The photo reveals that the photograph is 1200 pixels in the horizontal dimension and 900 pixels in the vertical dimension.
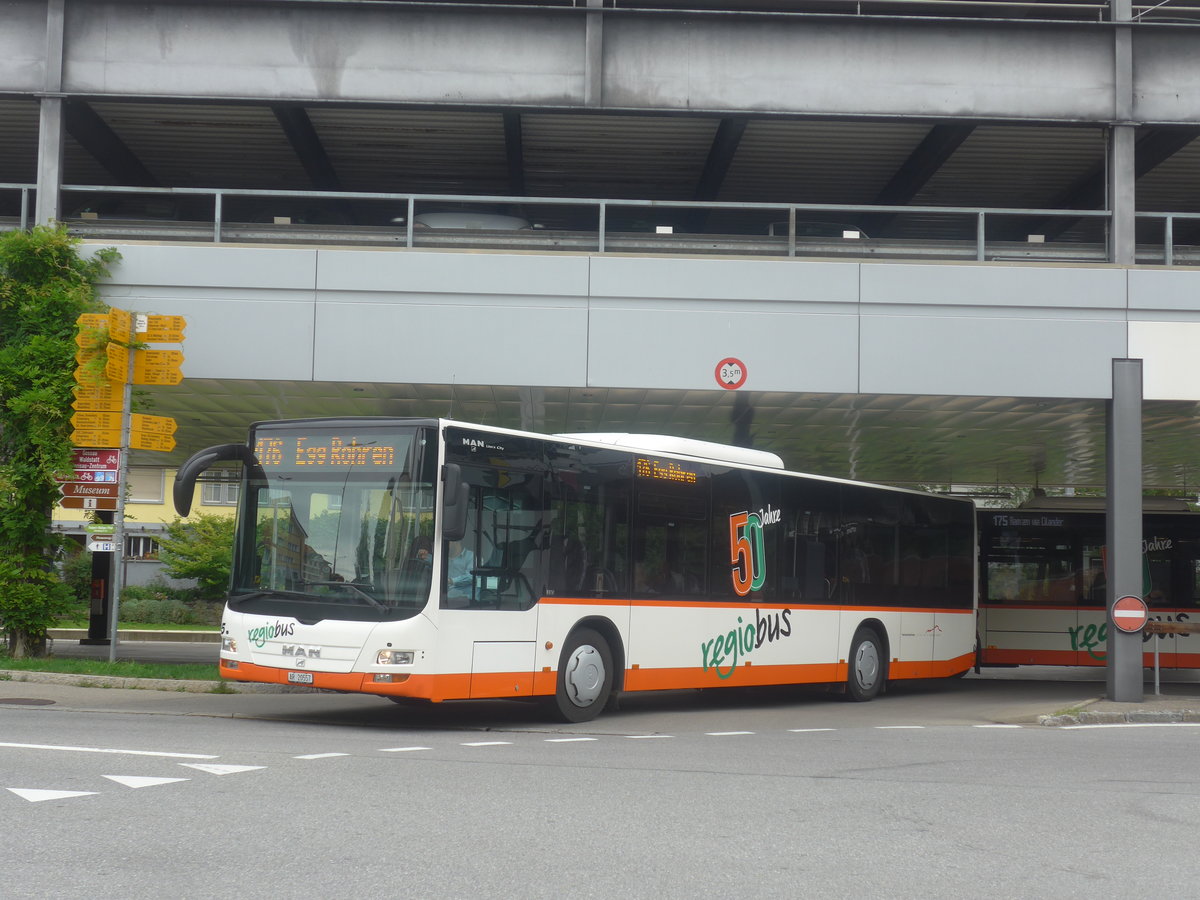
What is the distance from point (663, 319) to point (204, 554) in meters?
25.2

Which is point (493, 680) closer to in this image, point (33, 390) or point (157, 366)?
point (157, 366)

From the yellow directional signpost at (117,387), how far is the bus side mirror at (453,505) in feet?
19.3

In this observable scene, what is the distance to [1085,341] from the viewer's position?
1691 cm

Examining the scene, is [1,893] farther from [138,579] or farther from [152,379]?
[138,579]

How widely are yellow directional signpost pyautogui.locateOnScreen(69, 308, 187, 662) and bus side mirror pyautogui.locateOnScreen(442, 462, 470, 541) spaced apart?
5.89 meters

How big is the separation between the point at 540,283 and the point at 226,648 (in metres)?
6.47

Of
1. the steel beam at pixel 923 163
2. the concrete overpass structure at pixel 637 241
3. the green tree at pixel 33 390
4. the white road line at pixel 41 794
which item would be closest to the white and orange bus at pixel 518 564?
the concrete overpass structure at pixel 637 241

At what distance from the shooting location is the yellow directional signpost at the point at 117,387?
634 inches

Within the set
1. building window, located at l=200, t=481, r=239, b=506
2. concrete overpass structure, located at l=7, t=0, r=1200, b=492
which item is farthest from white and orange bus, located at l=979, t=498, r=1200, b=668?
building window, located at l=200, t=481, r=239, b=506

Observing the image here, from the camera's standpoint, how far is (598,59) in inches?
683

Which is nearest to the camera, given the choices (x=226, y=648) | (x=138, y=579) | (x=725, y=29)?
(x=226, y=648)

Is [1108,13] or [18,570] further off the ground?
[1108,13]

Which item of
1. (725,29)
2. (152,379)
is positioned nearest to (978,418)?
(725,29)

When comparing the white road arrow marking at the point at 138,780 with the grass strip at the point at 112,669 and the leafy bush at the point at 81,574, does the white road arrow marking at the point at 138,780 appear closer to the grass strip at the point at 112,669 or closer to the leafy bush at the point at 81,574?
the grass strip at the point at 112,669
